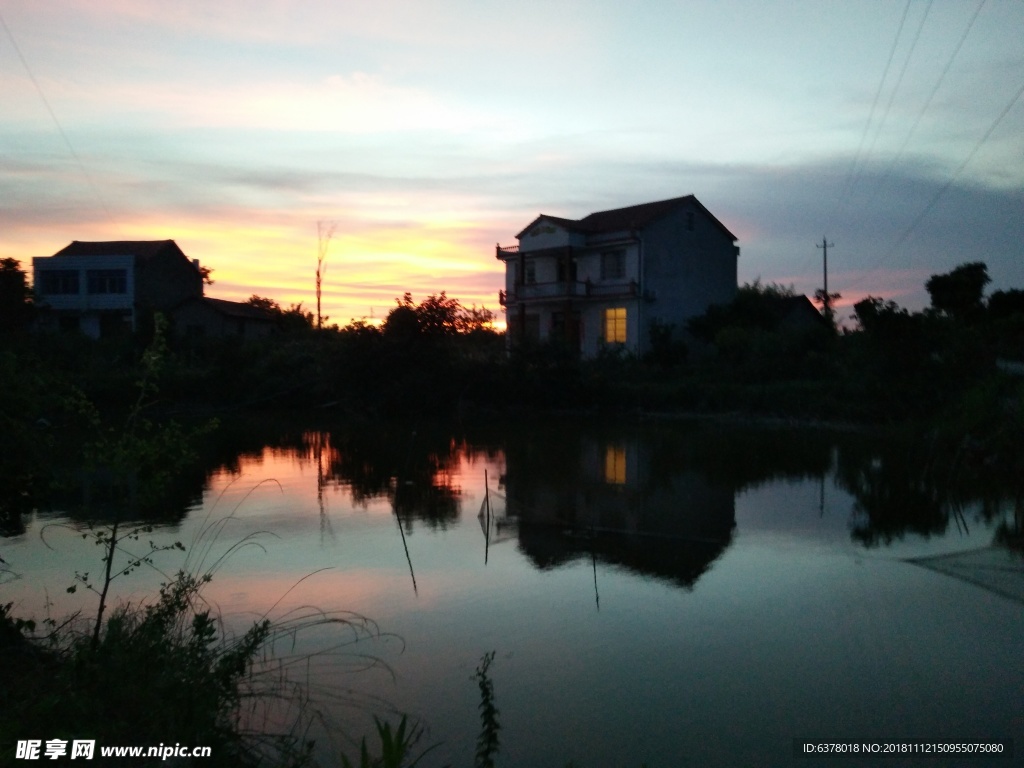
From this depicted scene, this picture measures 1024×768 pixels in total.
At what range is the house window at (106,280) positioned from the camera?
48.7 m

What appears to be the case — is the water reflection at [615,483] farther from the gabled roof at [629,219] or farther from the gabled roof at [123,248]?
the gabled roof at [123,248]

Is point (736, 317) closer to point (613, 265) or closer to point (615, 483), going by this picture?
point (613, 265)

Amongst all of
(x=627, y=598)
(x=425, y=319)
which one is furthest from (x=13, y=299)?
(x=627, y=598)

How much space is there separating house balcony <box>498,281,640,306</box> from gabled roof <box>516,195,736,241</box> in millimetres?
2556

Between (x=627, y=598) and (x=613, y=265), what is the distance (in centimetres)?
3392

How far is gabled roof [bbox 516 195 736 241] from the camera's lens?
41.4m

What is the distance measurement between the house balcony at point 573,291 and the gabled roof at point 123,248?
20.8 m

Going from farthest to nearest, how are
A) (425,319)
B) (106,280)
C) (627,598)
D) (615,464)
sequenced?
(106,280)
(425,319)
(615,464)
(627,598)

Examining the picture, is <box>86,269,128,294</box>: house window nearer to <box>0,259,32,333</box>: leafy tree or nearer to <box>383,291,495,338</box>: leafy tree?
<box>0,259,32,333</box>: leafy tree

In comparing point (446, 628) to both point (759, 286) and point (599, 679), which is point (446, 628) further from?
point (759, 286)

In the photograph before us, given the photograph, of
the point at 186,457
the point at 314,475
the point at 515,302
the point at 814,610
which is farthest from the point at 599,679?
the point at 515,302

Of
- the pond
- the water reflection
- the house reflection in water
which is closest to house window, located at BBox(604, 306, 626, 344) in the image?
the water reflection

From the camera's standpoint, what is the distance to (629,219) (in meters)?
42.7

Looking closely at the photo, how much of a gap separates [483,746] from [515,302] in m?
40.4
